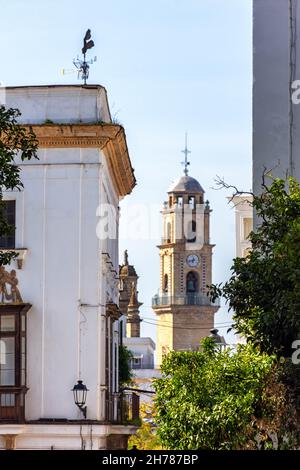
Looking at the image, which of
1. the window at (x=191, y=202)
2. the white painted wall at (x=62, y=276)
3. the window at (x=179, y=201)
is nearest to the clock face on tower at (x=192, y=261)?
the window at (x=191, y=202)

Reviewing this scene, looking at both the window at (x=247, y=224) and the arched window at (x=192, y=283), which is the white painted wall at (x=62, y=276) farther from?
the arched window at (x=192, y=283)

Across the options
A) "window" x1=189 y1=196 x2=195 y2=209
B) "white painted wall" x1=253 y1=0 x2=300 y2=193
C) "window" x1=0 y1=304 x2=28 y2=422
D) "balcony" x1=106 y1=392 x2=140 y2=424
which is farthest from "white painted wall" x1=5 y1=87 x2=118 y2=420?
"window" x1=189 y1=196 x2=195 y2=209

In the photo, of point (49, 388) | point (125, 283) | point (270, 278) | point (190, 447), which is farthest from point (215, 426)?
point (125, 283)

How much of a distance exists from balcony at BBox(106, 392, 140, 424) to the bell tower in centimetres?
10285

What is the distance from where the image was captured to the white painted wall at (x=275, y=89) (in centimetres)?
3525

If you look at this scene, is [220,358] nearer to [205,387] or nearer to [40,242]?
[205,387]

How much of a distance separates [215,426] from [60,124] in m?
7.81

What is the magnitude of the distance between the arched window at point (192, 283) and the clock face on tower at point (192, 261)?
67cm

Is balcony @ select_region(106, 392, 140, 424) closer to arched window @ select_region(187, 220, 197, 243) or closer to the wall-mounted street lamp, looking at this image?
the wall-mounted street lamp

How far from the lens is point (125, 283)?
9481 centimetres

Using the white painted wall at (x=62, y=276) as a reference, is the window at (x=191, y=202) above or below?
above

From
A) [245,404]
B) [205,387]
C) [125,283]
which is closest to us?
[245,404]

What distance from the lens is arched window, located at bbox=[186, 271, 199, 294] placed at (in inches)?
6014

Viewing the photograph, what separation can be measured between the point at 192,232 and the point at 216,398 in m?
125
